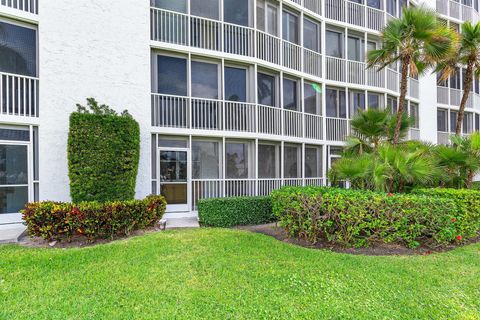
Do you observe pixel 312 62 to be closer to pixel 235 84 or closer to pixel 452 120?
pixel 235 84

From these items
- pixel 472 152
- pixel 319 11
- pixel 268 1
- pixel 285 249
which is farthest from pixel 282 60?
pixel 285 249

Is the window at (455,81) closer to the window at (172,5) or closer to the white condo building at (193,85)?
the white condo building at (193,85)

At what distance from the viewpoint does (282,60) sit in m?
12.3

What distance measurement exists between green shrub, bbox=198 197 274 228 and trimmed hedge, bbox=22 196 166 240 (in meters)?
2.21

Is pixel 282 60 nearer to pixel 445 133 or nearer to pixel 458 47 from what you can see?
pixel 458 47

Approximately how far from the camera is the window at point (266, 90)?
12.0m

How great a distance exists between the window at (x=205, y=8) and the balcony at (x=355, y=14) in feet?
19.2

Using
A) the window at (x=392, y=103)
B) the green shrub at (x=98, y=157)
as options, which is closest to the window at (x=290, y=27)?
the window at (x=392, y=103)

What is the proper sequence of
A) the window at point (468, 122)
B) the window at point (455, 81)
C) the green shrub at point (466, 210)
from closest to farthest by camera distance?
the green shrub at point (466, 210)
the window at point (455, 81)
the window at point (468, 122)

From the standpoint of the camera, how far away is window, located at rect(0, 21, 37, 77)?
28.6ft

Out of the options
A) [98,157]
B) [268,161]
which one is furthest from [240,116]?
[98,157]

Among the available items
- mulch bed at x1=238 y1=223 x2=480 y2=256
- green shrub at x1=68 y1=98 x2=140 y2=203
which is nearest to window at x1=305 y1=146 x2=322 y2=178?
mulch bed at x1=238 y1=223 x2=480 y2=256

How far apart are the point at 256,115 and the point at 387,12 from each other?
1049 cm

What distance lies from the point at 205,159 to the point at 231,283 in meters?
6.98
